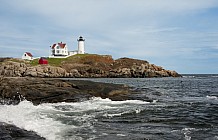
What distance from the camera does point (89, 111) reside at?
20969 mm

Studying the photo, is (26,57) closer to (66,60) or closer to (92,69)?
(66,60)

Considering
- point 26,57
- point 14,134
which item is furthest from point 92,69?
point 14,134

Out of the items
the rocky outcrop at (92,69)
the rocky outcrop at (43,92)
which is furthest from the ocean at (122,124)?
the rocky outcrop at (92,69)

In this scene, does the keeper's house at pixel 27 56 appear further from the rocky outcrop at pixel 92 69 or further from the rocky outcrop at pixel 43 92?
the rocky outcrop at pixel 43 92

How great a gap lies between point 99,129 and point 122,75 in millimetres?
97956

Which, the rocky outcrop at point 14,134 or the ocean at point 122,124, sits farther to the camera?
the ocean at point 122,124

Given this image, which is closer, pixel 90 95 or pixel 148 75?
pixel 90 95

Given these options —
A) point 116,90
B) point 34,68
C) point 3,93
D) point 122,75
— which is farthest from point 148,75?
point 3,93

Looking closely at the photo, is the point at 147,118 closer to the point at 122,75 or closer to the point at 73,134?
the point at 73,134

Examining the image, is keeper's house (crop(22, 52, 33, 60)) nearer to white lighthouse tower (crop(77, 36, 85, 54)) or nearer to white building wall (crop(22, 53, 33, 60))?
white building wall (crop(22, 53, 33, 60))

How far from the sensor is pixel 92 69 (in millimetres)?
111375

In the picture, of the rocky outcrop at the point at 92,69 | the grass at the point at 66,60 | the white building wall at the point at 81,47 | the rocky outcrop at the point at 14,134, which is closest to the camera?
the rocky outcrop at the point at 14,134

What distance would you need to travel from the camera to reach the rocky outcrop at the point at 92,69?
3932 inches

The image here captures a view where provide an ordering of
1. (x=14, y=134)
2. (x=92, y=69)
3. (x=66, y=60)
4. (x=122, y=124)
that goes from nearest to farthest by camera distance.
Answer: (x=14, y=134) → (x=122, y=124) → (x=92, y=69) → (x=66, y=60)
